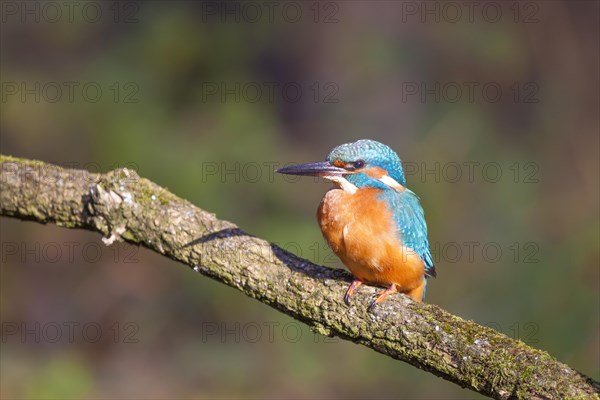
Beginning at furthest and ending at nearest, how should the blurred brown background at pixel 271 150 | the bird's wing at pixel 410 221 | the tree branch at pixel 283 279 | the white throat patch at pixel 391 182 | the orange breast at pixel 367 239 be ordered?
1. the blurred brown background at pixel 271 150
2. the white throat patch at pixel 391 182
3. the bird's wing at pixel 410 221
4. the orange breast at pixel 367 239
5. the tree branch at pixel 283 279

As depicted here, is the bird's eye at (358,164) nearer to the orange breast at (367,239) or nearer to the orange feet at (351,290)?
the orange breast at (367,239)

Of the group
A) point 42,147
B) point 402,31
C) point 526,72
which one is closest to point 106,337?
point 42,147

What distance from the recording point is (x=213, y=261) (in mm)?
2801

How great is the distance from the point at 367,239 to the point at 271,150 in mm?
3895

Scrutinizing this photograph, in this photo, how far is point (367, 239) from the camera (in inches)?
116

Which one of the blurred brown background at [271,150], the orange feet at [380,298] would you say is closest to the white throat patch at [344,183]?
the orange feet at [380,298]

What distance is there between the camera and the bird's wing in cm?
306

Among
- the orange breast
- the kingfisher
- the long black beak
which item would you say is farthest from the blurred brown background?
the long black beak

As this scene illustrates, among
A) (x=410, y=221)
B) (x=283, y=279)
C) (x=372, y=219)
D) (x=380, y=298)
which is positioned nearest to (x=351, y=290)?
(x=380, y=298)

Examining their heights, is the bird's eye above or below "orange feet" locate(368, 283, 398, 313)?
above

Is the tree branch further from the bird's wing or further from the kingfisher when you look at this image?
the bird's wing

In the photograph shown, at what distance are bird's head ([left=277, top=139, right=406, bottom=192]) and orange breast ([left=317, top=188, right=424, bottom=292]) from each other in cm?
6

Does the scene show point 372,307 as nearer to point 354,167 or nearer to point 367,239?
point 367,239

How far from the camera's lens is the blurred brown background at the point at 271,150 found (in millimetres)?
5840
